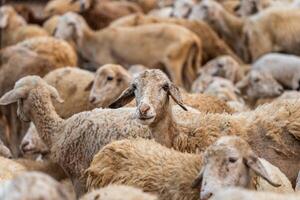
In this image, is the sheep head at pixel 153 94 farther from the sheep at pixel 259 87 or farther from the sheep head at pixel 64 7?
the sheep head at pixel 64 7

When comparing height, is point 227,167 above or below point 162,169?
above

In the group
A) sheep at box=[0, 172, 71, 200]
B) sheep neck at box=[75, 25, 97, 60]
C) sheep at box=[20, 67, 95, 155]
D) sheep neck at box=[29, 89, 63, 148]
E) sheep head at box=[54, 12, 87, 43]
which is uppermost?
sheep at box=[0, 172, 71, 200]

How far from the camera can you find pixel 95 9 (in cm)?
1667

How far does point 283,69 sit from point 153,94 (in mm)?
6105

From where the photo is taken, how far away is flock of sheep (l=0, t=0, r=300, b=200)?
5555 mm

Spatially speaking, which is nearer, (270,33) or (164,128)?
(164,128)

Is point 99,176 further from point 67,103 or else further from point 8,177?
point 67,103

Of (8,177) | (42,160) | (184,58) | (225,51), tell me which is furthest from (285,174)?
(225,51)

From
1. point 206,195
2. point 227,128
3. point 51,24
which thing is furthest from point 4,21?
point 206,195

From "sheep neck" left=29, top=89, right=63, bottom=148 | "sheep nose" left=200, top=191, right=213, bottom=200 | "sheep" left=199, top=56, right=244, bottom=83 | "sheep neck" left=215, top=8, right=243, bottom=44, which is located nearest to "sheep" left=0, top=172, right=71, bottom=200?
"sheep nose" left=200, top=191, right=213, bottom=200

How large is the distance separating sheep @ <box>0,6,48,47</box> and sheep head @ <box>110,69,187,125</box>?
7.90 m

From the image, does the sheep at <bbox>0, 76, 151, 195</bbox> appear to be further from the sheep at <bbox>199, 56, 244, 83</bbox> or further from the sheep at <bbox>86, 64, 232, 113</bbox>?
the sheep at <bbox>199, 56, 244, 83</bbox>

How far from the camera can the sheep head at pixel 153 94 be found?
645 centimetres

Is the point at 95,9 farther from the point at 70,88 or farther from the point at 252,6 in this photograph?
the point at 70,88
